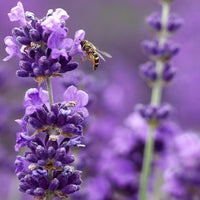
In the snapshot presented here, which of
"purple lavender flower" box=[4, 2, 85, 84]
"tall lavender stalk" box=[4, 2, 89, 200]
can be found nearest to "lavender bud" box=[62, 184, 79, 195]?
"tall lavender stalk" box=[4, 2, 89, 200]

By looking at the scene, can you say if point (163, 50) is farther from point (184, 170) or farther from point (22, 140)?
point (22, 140)

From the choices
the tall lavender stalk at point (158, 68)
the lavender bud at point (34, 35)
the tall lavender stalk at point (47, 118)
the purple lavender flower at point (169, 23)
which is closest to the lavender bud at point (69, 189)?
the tall lavender stalk at point (47, 118)

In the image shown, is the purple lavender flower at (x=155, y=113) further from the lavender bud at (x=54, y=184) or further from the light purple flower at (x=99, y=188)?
the lavender bud at (x=54, y=184)

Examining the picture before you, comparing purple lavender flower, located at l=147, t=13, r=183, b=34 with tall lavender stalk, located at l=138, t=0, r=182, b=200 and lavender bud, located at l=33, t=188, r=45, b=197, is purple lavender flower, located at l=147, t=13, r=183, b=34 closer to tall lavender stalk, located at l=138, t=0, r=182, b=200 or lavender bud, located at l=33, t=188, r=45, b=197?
tall lavender stalk, located at l=138, t=0, r=182, b=200

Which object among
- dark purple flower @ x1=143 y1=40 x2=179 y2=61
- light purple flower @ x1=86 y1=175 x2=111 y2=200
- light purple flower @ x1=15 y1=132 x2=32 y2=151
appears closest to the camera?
light purple flower @ x1=15 y1=132 x2=32 y2=151

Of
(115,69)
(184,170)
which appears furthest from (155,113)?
(115,69)

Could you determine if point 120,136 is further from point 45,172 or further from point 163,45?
point 45,172

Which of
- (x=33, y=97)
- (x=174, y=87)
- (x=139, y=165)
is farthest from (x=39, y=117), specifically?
(x=174, y=87)
